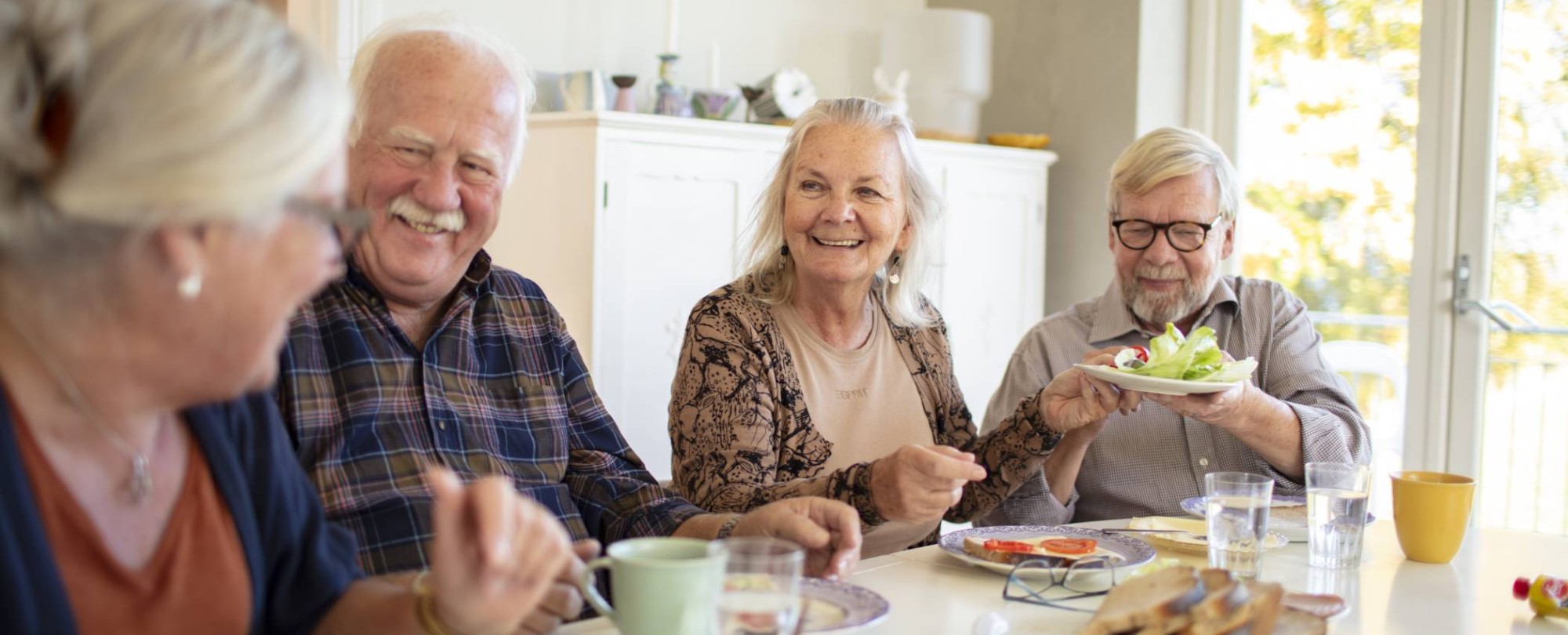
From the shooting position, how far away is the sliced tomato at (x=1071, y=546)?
1.50 m

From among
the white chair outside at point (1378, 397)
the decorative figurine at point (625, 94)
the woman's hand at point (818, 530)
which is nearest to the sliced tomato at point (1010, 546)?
the woman's hand at point (818, 530)

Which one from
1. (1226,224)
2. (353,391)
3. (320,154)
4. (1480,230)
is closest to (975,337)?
(1480,230)

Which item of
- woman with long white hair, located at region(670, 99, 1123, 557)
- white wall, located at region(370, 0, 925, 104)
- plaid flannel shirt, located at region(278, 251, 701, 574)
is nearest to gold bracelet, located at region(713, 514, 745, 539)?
plaid flannel shirt, located at region(278, 251, 701, 574)

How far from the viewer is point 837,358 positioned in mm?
2123

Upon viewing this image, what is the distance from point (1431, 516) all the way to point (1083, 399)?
1.64 feet

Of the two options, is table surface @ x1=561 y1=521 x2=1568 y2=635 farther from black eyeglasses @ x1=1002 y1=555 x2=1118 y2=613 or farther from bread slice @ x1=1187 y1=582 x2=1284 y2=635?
bread slice @ x1=1187 y1=582 x2=1284 y2=635

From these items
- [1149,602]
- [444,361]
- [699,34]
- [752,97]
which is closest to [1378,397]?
[752,97]

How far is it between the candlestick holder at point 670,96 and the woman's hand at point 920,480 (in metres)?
2.21

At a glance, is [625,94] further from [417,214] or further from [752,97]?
[417,214]

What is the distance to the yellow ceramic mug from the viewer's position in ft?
5.28

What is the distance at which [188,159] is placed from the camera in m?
0.81

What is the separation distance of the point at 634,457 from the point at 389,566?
→ 404 millimetres

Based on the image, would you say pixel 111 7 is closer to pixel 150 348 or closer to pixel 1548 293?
pixel 150 348

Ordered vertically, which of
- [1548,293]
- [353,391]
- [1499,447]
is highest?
[1548,293]
